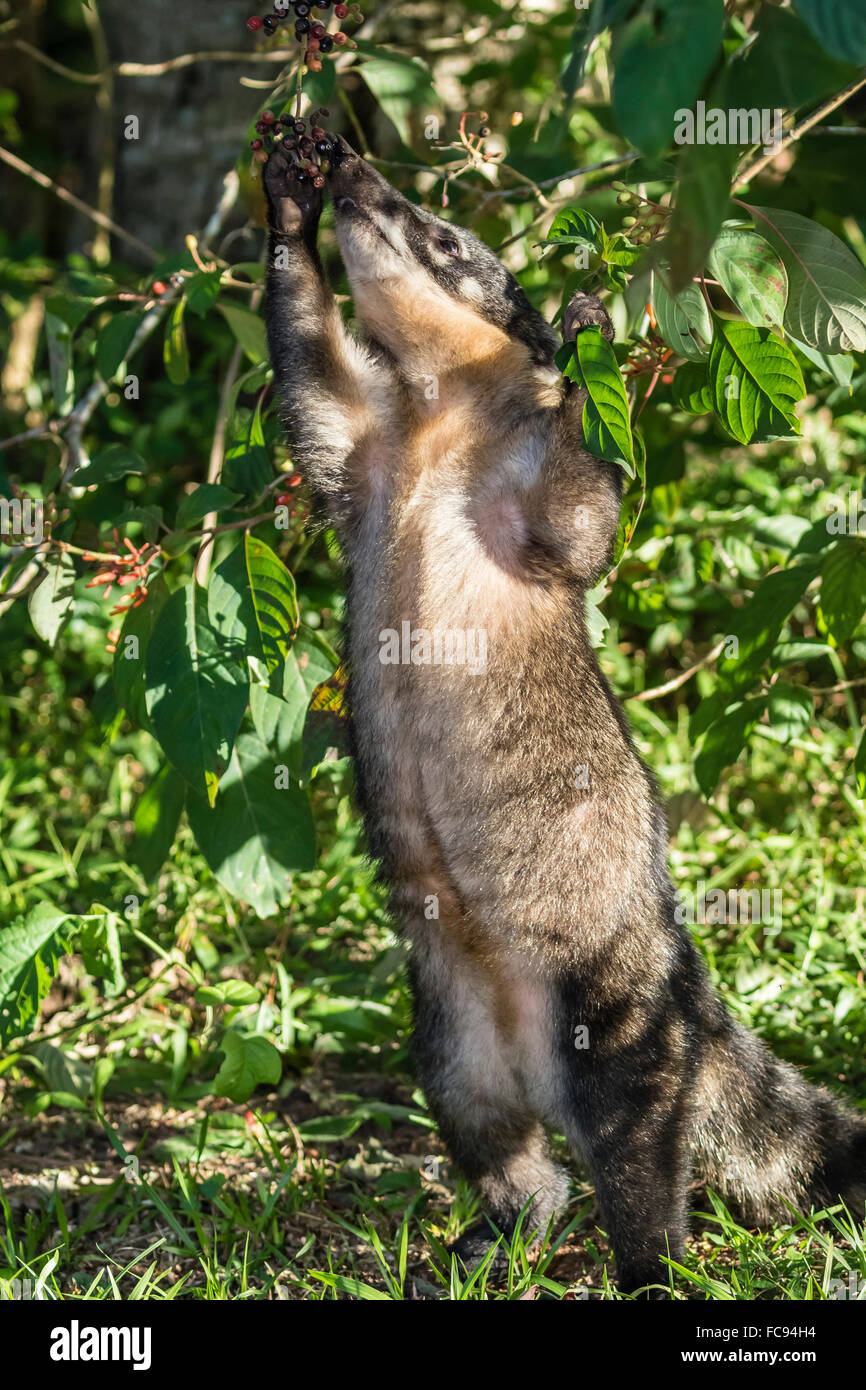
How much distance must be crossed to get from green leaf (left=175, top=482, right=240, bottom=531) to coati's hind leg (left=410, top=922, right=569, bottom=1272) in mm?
1256

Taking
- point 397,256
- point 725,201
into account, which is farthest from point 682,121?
point 725,201

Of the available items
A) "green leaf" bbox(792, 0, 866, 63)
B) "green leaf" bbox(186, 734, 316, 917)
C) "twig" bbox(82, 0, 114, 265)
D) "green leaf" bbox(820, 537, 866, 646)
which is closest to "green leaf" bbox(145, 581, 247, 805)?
"green leaf" bbox(186, 734, 316, 917)

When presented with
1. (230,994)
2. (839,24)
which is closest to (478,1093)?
(230,994)

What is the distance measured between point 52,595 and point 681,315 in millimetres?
1913

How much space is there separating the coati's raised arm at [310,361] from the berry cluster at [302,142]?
2.5 inches

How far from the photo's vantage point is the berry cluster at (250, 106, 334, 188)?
321 centimetres

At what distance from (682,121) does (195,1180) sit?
3.12m

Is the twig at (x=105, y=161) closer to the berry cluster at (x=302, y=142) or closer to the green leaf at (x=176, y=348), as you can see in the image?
the green leaf at (x=176, y=348)

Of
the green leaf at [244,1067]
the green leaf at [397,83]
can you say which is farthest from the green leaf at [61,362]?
the green leaf at [244,1067]

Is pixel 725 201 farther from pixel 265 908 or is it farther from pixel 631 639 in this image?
pixel 631 639

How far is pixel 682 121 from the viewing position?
9.30ft

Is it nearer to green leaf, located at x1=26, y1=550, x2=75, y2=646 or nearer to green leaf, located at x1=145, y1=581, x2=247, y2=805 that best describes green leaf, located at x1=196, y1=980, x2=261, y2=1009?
green leaf, located at x1=145, y1=581, x2=247, y2=805

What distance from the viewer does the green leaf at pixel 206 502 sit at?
3264 millimetres

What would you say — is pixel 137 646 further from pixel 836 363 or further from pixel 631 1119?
pixel 836 363
